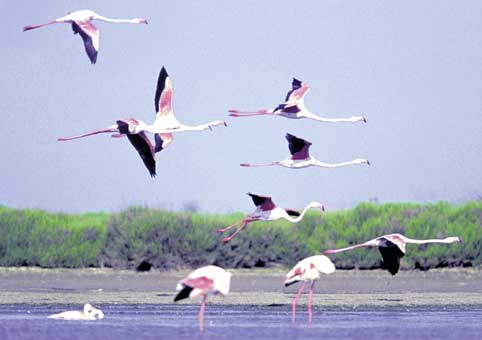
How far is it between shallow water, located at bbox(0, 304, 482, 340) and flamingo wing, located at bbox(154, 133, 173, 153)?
6.62 ft

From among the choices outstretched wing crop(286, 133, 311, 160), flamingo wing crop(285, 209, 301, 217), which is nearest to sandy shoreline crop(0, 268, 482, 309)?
flamingo wing crop(285, 209, 301, 217)

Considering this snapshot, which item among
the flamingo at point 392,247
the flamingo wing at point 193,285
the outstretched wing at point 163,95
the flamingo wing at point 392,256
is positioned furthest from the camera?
the outstretched wing at point 163,95

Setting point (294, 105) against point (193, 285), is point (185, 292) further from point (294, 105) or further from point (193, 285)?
point (294, 105)

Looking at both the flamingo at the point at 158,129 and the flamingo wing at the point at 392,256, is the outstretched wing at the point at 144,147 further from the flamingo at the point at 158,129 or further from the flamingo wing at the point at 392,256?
the flamingo wing at the point at 392,256

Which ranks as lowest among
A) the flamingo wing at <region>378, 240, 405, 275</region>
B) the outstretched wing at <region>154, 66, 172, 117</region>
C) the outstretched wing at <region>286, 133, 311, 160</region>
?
the flamingo wing at <region>378, 240, 405, 275</region>

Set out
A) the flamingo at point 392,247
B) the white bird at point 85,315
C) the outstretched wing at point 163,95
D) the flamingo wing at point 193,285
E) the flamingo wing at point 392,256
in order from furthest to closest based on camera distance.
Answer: the outstretched wing at point 163,95, the flamingo wing at point 392,256, the flamingo at point 392,247, the white bird at point 85,315, the flamingo wing at point 193,285

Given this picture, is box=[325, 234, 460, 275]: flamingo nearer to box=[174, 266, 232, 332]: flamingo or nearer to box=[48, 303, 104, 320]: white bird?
box=[174, 266, 232, 332]: flamingo

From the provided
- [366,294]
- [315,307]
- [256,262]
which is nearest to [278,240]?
[256,262]

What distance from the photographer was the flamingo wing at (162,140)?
1892 centimetres

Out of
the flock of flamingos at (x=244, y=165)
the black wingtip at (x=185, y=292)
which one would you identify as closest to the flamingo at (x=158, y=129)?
the flock of flamingos at (x=244, y=165)

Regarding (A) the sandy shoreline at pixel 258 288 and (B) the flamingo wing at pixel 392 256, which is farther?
(A) the sandy shoreline at pixel 258 288

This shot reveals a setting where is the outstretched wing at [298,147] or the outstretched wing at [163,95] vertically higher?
the outstretched wing at [163,95]

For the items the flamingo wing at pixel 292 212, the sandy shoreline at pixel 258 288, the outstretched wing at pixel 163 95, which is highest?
the outstretched wing at pixel 163 95

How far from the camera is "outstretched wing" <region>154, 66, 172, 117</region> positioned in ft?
61.9
